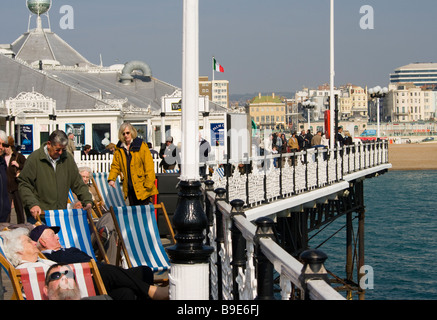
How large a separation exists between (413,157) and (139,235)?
109191 millimetres

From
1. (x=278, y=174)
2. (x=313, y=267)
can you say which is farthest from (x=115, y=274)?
(x=278, y=174)

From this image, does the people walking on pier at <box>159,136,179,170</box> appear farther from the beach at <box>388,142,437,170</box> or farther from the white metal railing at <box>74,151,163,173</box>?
the beach at <box>388,142,437,170</box>

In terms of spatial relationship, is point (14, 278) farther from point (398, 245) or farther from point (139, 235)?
point (398, 245)

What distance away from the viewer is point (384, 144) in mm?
35469

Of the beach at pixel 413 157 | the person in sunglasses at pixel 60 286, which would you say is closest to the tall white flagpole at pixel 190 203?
the person in sunglasses at pixel 60 286

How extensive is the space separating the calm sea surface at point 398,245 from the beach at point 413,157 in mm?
41869

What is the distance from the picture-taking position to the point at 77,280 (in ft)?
19.0

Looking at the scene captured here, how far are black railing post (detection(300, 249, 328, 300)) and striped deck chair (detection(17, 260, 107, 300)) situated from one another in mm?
2517

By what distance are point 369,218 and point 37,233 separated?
4230cm

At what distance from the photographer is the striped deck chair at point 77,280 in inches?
223

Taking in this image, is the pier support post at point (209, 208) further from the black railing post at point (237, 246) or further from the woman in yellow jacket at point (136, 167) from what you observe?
the black railing post at point (237, 246)

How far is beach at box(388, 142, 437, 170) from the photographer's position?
106 metres

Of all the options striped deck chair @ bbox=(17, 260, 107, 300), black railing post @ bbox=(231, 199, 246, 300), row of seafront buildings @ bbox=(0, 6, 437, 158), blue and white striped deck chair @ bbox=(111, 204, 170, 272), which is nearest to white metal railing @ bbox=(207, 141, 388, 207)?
row of seafront buildings @ bbox=(0, 6, 437, 158)

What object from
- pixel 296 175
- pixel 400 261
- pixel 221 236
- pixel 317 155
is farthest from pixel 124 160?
pixel 400 261
